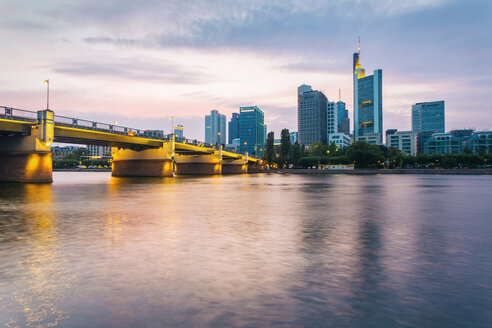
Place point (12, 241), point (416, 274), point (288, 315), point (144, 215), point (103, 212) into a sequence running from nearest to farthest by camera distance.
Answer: point (288, 315) → point (416, 274) → point (12, 241) → point (144, 215) → point (103, 212)

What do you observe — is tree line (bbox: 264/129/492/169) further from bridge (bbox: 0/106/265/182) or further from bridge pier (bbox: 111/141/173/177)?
bridge pier (bbox: 111/141/173/177)

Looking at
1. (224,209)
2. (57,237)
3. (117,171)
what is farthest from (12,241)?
(117,171)

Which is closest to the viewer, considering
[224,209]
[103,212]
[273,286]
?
[273,286]

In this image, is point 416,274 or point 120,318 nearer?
point 120,318

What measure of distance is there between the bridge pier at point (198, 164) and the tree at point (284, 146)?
57.1 meters

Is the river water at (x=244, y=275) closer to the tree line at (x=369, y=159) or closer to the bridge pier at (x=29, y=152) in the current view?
the bridge pier at (x=29, y=152)

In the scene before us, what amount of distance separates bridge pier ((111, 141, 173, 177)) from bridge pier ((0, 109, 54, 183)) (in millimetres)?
33807

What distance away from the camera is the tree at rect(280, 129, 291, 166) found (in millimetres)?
177750

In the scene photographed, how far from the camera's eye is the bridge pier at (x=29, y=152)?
5003cm

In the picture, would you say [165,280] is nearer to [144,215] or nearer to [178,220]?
[178,220]

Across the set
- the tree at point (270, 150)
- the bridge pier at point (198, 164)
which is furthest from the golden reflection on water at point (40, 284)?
the tree at point (270, 150)

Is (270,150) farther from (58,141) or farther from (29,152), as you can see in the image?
(29,152)

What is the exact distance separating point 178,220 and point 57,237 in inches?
242

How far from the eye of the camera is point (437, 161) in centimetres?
16538
